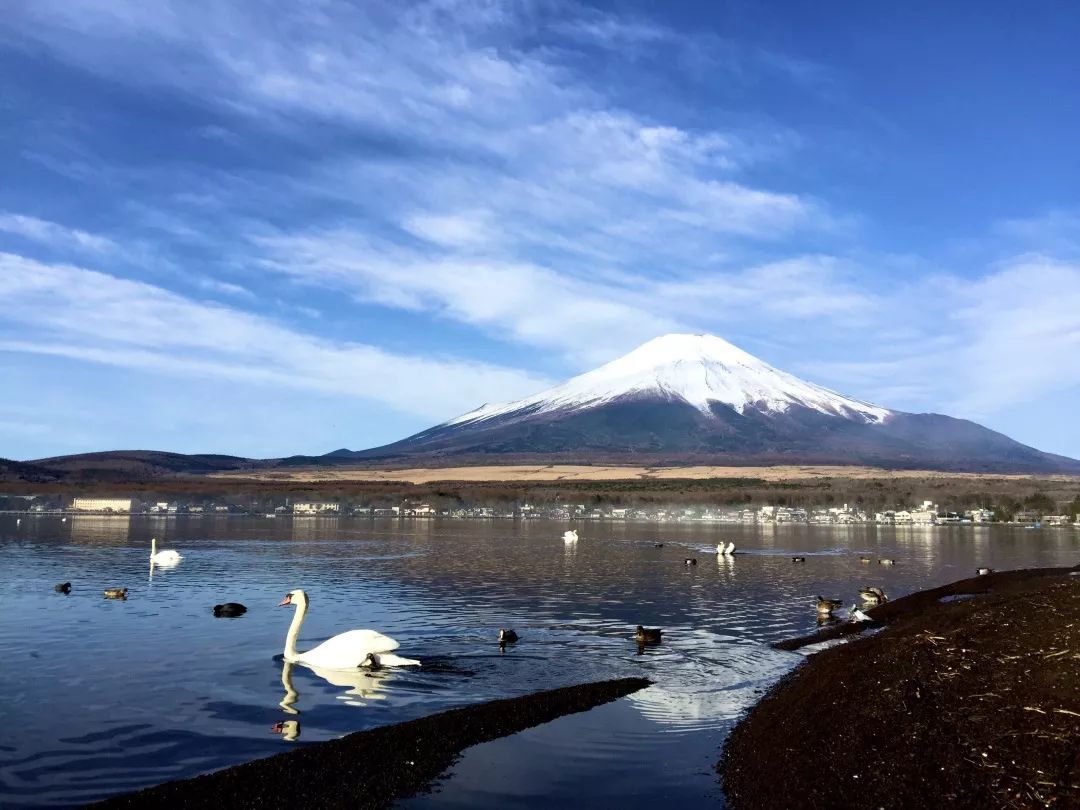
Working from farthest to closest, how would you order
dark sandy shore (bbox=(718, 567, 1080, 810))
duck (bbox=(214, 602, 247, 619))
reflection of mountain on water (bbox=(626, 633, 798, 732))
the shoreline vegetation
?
the shoreline vegetation
duck (bbox=(214, 602, 247, 619))
reflection of mountain on water (bbox=(626, 633, 798, 732))
dark sandy shore (bbox=(718, 567, 1080, 810))

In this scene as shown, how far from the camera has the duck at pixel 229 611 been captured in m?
28.0

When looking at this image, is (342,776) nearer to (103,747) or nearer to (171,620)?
(103,747)

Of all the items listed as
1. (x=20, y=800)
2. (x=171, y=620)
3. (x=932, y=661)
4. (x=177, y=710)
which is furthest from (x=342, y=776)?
(x=171, y=620)

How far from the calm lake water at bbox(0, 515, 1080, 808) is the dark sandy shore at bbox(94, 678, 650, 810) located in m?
0.49

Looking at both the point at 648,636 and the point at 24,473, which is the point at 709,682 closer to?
the point at 648,636

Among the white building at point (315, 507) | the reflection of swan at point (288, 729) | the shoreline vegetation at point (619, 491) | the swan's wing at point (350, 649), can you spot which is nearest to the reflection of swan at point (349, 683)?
the swan's wing at point (350, 649)

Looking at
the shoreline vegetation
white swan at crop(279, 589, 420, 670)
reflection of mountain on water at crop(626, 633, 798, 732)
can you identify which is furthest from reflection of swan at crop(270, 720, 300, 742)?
the shoreline vegetation

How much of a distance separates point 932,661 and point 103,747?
42.1 ft

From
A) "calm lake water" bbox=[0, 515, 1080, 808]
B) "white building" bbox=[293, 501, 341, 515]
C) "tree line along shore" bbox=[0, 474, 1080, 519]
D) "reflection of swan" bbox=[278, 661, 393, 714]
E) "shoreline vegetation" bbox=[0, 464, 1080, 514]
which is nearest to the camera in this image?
"calm lake water" bbox=[0, 515, 1080, 808]

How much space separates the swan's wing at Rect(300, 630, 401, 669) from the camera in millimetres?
19750

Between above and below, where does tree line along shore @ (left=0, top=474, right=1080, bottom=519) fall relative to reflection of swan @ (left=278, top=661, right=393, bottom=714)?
above

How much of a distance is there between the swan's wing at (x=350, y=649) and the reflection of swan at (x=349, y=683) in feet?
0.65

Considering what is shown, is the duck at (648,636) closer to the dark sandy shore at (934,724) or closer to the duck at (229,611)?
the dark sandy shore at (934,724)

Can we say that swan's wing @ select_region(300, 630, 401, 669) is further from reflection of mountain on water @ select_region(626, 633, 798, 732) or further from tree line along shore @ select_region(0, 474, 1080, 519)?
tree line along shore @ select_region(0, 474, 1080, 519)
